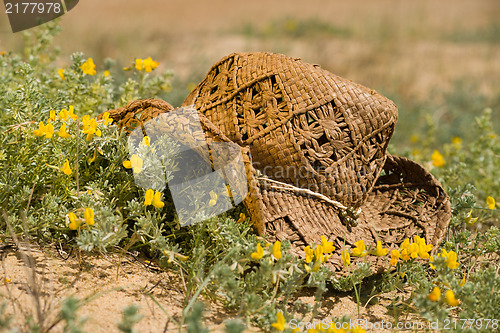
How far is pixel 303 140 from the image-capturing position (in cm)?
207

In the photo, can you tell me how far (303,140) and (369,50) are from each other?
7.90 meters

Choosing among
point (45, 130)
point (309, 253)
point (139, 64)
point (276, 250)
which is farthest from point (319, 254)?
point (139, 64)

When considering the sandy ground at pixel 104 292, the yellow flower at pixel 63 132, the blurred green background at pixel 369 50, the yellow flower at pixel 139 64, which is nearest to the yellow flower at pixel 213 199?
the sandy ground at pixel 104 292

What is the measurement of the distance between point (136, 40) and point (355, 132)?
295 inches

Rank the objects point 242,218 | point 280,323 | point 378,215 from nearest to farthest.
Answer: point 280,323 < point 242,218 < point 378,215

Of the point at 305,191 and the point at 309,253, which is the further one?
the point at 305,191

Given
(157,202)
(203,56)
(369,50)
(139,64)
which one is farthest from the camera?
(369,50)

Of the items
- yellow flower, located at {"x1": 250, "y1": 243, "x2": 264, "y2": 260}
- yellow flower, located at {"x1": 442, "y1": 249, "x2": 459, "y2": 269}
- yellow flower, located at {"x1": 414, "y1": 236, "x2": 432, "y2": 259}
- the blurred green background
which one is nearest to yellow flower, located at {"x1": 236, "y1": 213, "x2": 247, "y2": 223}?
yellow flower, located at {"x1": 250, "y1": 243, "x2": 264, "y2": 260}

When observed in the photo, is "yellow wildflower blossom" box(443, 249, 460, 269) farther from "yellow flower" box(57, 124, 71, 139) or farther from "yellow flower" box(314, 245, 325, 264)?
"yellow flower" box(57, 124, 71, 139)

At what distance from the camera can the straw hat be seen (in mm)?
2051

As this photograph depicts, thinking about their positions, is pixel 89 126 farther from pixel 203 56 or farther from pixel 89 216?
pixel 203 56

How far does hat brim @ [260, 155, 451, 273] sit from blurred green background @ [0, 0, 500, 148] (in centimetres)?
234

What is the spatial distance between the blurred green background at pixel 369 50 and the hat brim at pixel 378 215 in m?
2.34

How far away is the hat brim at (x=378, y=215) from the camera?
203 cm
